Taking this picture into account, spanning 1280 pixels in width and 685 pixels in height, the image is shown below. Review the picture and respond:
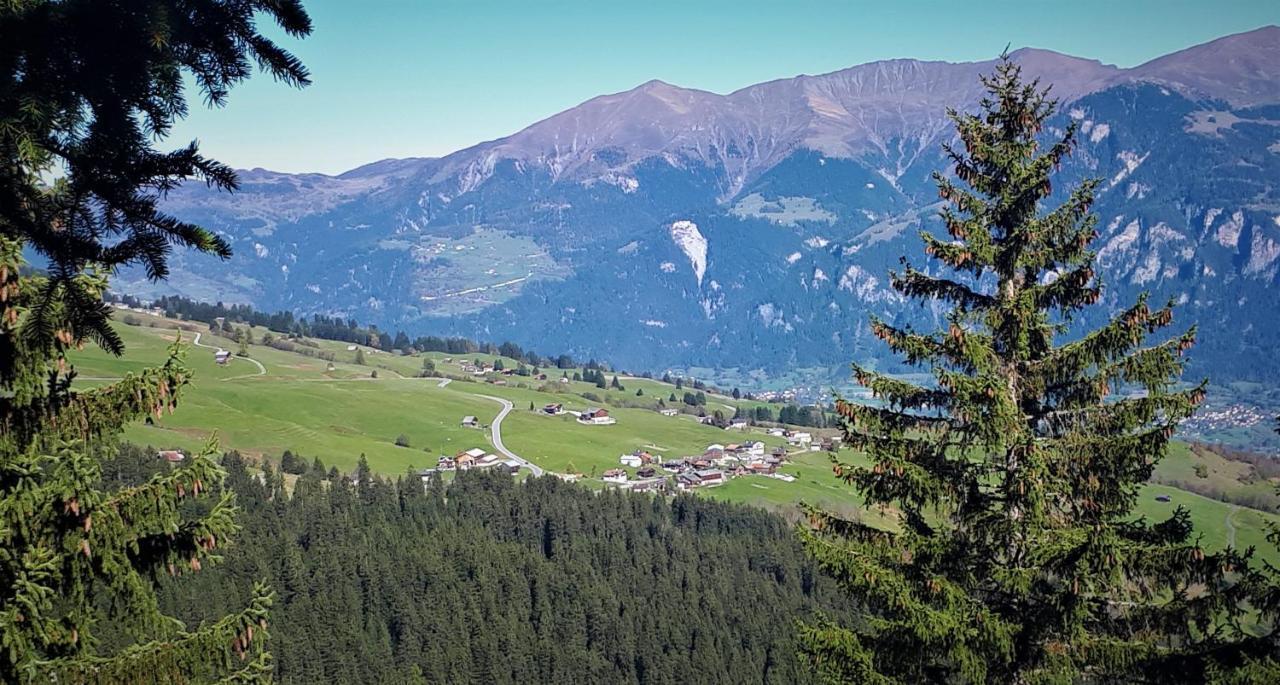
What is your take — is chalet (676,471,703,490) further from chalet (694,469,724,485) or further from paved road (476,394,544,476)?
paved road (476,394,544,476)

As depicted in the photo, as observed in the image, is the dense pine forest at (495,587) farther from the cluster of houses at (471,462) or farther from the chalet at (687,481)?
the chalet at (687,481)

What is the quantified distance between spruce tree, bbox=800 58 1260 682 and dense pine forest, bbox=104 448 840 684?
63136 mm

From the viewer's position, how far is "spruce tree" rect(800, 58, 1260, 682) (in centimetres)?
1506

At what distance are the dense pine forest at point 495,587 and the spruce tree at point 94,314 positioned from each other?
6326 cm

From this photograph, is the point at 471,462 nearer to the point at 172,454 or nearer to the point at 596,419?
the point at 172,454

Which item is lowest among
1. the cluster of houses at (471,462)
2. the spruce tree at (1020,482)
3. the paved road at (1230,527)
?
the paved road at (1230,527)

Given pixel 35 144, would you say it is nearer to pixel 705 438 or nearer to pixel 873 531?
pixel 873 531

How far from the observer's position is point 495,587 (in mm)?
93750

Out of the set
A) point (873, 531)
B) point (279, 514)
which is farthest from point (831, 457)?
point (279, 514)

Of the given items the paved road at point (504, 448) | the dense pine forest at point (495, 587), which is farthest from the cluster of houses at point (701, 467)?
the dense pine forest at point (495, 587)

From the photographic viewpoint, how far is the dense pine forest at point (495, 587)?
80812 millimetres

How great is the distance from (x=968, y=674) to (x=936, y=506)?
292 cm

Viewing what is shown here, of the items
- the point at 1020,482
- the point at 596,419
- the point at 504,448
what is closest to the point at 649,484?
the point at 504,448

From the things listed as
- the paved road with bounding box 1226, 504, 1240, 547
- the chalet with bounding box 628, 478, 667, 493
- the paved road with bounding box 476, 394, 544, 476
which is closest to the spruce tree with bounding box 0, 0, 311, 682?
the chalet with bounding box 628, 478, 667, 493
